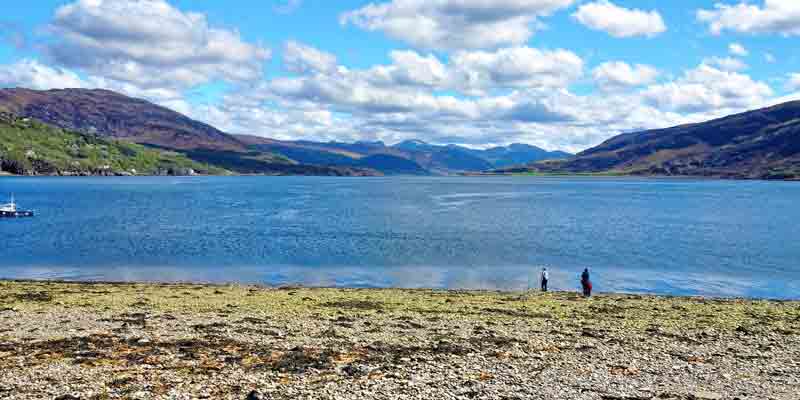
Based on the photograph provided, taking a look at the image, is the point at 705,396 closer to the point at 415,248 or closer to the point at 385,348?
the point at 385,348

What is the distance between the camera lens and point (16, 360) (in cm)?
2392

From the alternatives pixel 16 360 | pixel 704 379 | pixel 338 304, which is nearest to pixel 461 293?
pixel 338 304

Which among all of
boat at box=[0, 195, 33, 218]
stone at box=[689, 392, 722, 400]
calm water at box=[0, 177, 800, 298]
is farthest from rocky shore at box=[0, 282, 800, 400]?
boat at box=[0, 195, 33, 218]

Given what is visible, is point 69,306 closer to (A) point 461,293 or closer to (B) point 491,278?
(A) point 461,293

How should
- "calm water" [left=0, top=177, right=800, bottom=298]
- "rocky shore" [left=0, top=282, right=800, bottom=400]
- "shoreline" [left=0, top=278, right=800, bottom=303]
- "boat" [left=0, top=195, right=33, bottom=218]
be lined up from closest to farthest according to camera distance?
"rocky shore" [left=0, top=282, right=800, bottom=400] → "shoreline" [left=0, top=278, right=800, bottom=303] → "calm water" [left=0, top=177, right=800, bottom=298] → "boat" [left=0, top=195, right=33, bottom=218]

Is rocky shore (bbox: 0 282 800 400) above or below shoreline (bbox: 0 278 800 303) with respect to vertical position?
above

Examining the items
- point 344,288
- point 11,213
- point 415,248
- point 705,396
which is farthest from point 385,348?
point 11,213

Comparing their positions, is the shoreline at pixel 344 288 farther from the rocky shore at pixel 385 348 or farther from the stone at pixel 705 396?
the stone at pixel 705 396

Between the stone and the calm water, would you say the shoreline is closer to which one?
the calm water

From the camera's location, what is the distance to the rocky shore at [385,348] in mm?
21531

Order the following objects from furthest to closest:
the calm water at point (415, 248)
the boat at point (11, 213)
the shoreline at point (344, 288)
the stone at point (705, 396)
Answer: the boat at point (11, 213) → the calm water at point (415, 248) → the shoreline at point (344, 288) → the stone at point (705, 396)

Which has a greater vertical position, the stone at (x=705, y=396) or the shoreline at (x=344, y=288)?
the stone at (x=705, y=396)

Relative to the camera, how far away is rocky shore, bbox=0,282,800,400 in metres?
21.5

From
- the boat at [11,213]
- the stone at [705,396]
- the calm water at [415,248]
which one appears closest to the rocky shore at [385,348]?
the stone at [705,396]
